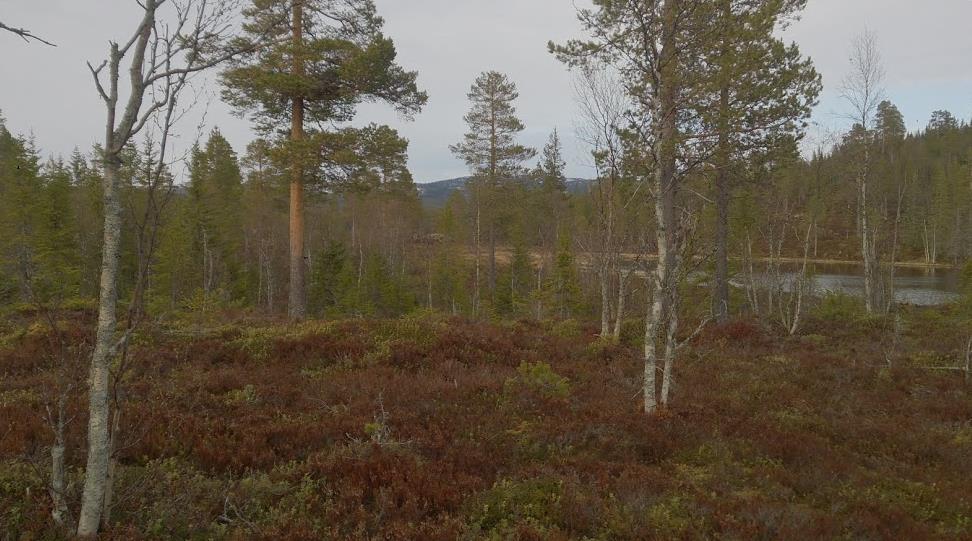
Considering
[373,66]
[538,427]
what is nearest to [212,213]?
[373,66]

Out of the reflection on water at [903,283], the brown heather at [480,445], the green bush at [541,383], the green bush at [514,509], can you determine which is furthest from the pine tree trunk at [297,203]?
the reflection on water at [903,283]

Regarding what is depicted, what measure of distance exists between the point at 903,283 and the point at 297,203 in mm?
45621

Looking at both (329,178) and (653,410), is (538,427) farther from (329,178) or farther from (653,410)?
(329,178)

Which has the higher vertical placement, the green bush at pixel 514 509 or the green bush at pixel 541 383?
the green bush at pixel 541 383

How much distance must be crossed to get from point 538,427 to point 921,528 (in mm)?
3929

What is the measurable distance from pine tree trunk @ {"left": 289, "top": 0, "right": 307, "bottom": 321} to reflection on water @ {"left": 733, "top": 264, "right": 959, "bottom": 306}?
775 inches

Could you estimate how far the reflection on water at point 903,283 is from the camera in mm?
27469

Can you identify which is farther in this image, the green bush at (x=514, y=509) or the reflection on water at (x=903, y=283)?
the reflection on water at (x=903, y=283)

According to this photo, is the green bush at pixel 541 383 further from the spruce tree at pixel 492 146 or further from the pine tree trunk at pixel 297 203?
the spruce tree at pixel 492 146

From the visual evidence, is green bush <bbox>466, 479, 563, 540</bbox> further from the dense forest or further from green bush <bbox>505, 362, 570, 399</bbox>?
green bush <bbox>505, 362, 570, 399</bbox>

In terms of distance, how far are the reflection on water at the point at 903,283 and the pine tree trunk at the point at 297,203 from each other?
19.7m

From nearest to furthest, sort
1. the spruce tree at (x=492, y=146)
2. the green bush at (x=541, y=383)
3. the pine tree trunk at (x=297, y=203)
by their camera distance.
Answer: the green bush at (x=541, y=383) → the pine tree trunk at (x=297, y=203) → the spruce tree at (x=492, y=146)

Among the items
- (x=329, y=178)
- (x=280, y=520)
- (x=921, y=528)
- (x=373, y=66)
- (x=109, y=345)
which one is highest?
(x=373, y=66)

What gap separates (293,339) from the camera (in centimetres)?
1012
